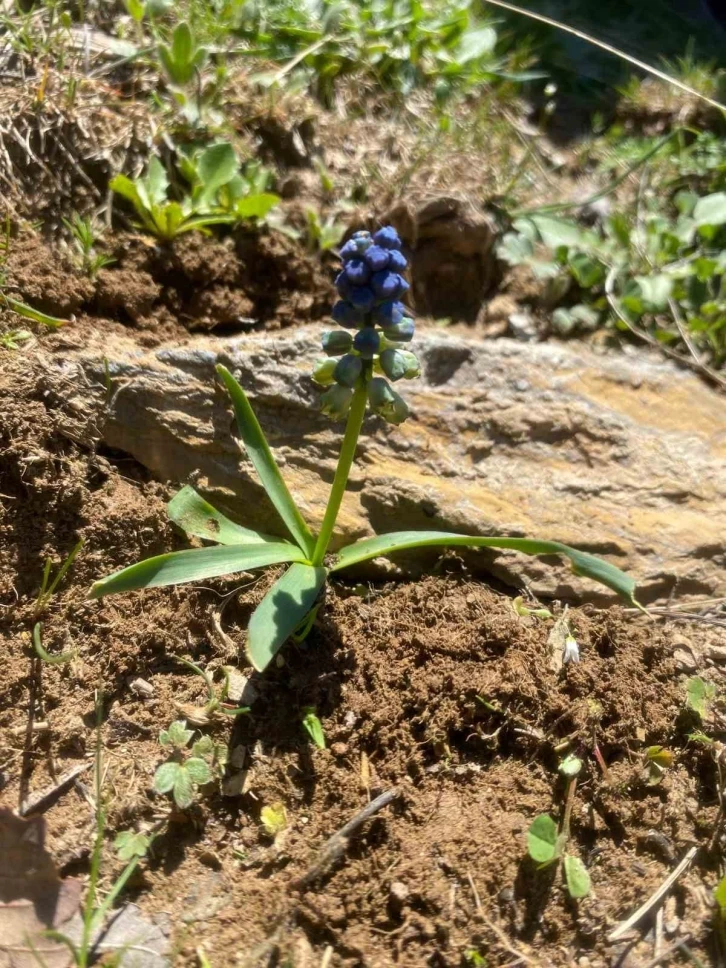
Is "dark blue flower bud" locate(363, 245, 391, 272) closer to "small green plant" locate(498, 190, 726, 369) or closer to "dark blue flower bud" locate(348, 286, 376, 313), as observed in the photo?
"dark blue flower bud" locate(348, 286, 376, 313)

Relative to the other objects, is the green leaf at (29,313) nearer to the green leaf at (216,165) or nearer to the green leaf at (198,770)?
the green leaf at (216,165)

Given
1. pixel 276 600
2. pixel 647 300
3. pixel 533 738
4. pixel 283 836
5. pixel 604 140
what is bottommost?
pixel 283 836

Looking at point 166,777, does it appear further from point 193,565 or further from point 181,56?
point 181,56

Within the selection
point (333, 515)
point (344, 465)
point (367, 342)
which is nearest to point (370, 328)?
point (367, 342)

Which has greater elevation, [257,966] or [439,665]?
[439,665]

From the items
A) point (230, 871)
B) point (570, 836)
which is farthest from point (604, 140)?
point (230, 871)

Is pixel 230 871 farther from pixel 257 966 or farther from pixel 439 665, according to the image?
pixel 439 665

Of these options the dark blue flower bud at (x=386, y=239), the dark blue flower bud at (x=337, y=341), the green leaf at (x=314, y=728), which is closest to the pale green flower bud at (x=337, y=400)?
the dark blue flower bud at (x=337, y=341)
